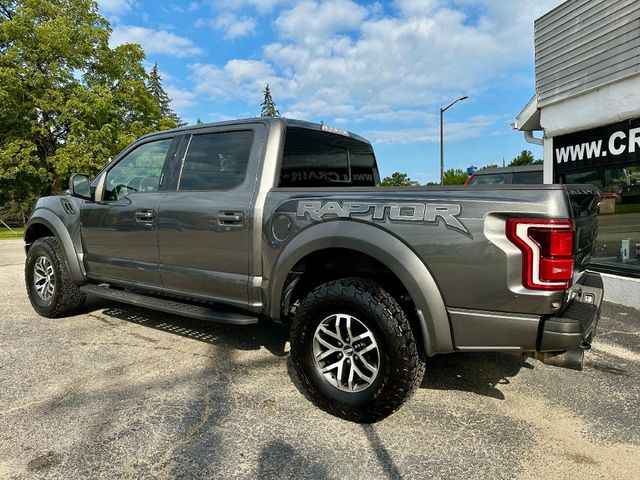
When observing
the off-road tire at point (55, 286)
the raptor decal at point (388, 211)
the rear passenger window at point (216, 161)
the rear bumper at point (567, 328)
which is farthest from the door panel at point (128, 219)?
the rear bumper at point (567, 328)

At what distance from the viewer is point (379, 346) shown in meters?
2.62

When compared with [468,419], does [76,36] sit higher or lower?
higher

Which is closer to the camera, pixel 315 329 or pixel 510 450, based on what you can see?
pixel 510 450

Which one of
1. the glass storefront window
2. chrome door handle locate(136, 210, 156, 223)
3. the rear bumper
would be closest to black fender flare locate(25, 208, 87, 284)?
chrome door handle locate(136, 210, 156, 223)

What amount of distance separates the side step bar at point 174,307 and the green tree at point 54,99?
18.6 m

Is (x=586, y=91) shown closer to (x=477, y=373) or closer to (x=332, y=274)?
(x=477, y=373)

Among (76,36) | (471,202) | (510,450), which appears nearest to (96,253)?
(471,202)

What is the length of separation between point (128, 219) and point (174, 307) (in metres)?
0.98

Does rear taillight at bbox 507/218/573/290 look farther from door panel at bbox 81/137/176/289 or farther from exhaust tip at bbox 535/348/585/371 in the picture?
door panel at bbox 81/137/176/289

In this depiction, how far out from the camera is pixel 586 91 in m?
6.26

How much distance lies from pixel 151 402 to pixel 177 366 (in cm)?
62

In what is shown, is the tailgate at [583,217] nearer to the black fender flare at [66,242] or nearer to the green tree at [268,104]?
the black fender flare at [66,242]

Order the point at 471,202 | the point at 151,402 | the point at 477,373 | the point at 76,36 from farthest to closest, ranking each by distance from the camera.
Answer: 1. the point at 76,36
2. the point at 477,373
3. the point at 151,402
4. the point at 471,202

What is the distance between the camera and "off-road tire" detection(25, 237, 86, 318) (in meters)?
4.71
